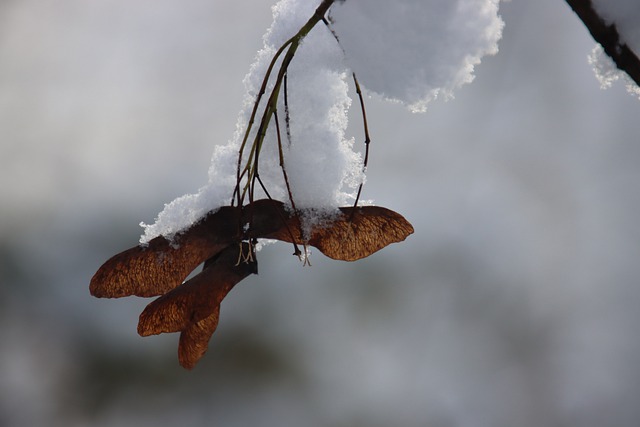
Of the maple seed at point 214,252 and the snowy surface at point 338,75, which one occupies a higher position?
the snowy surface at point 338,75

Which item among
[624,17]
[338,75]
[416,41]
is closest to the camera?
[624,17]

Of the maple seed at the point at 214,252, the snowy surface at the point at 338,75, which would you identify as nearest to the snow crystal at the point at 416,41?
the snowy surface at the point at 338,75

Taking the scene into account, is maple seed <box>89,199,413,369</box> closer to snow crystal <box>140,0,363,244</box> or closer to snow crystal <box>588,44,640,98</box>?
snow crystal <box>140,0,363,244</box>

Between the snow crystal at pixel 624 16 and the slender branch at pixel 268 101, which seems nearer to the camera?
the snow crystal at pixel 624 16

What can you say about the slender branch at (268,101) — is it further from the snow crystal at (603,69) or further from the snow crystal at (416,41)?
the snow crystal at (603,69)

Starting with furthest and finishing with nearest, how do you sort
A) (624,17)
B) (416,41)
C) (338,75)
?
1. (338,75)
2. (416,41)
3. (624,17)

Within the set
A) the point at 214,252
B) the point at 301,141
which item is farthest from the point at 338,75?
the point at 214,252

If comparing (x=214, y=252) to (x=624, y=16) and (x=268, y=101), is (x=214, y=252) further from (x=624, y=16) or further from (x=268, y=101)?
(x=624, y=16)
